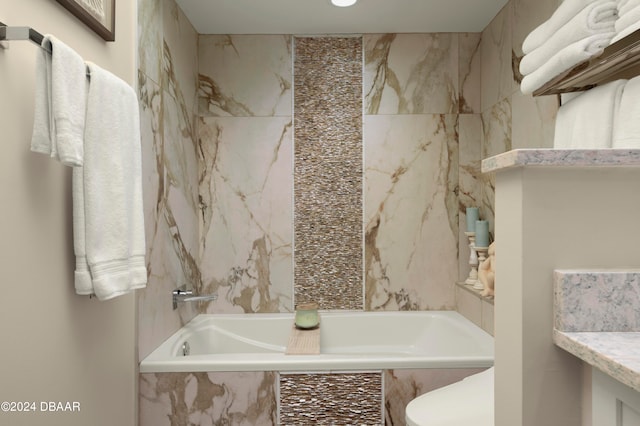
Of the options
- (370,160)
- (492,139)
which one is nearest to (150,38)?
(370,160)

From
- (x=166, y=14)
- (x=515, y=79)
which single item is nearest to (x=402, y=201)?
(x=515, y=79)

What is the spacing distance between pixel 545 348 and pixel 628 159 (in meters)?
0.37

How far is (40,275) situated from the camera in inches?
48.4

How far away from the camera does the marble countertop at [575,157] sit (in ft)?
2.48

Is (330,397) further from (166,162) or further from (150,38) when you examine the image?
(150,38)

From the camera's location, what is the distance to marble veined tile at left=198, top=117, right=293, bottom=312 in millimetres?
2844

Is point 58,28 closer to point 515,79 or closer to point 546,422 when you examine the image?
point 546,422

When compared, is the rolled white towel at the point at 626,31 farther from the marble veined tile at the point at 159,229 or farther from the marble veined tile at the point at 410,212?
the marble veined tile at the point at 159,229

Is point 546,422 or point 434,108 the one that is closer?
point 546,422

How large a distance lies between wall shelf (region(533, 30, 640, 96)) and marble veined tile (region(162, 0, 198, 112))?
1845 mm

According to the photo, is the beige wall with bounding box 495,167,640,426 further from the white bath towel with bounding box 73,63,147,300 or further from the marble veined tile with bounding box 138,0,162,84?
the marble veined tile with bounding box 138,0,162,84

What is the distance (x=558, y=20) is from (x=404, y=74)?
149cm

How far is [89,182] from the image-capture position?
1.27 meters

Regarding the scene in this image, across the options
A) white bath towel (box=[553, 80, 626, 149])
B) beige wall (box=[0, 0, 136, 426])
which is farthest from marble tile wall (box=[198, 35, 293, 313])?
white bath towel (box=[553, 80, 626, 149])
